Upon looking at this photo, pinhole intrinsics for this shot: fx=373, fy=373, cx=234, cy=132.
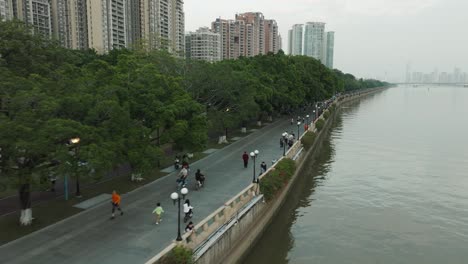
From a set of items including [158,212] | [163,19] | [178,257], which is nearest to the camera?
[178,257]

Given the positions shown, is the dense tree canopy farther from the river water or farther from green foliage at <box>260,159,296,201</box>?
the river water

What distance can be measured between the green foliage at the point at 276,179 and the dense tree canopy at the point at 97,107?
17.6ft

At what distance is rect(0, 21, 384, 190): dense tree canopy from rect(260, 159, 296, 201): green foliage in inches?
211

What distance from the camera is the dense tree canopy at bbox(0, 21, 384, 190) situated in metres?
17.0

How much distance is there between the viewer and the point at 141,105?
24859mm

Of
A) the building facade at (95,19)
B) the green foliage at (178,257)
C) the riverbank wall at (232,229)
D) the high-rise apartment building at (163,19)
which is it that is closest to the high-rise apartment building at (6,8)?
the building facade at (95,19)

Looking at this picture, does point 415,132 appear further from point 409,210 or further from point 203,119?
point 203,119

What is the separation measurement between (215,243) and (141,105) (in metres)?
11.8

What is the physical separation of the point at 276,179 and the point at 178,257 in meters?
12.7

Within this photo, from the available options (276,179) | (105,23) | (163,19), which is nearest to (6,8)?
(105,23)

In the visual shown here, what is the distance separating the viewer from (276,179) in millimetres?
25578

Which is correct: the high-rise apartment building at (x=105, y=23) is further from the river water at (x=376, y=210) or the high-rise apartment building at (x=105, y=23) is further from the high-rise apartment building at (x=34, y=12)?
the river water at (x=376, y=210)

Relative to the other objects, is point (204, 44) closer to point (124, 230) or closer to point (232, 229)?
point (124, 230)

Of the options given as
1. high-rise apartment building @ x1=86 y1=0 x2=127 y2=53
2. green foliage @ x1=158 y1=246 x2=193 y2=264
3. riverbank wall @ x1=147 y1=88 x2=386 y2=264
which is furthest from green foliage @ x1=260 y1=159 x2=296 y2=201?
high-rise apartment building @ x1=86 y1=0 x2=127 y2=53
